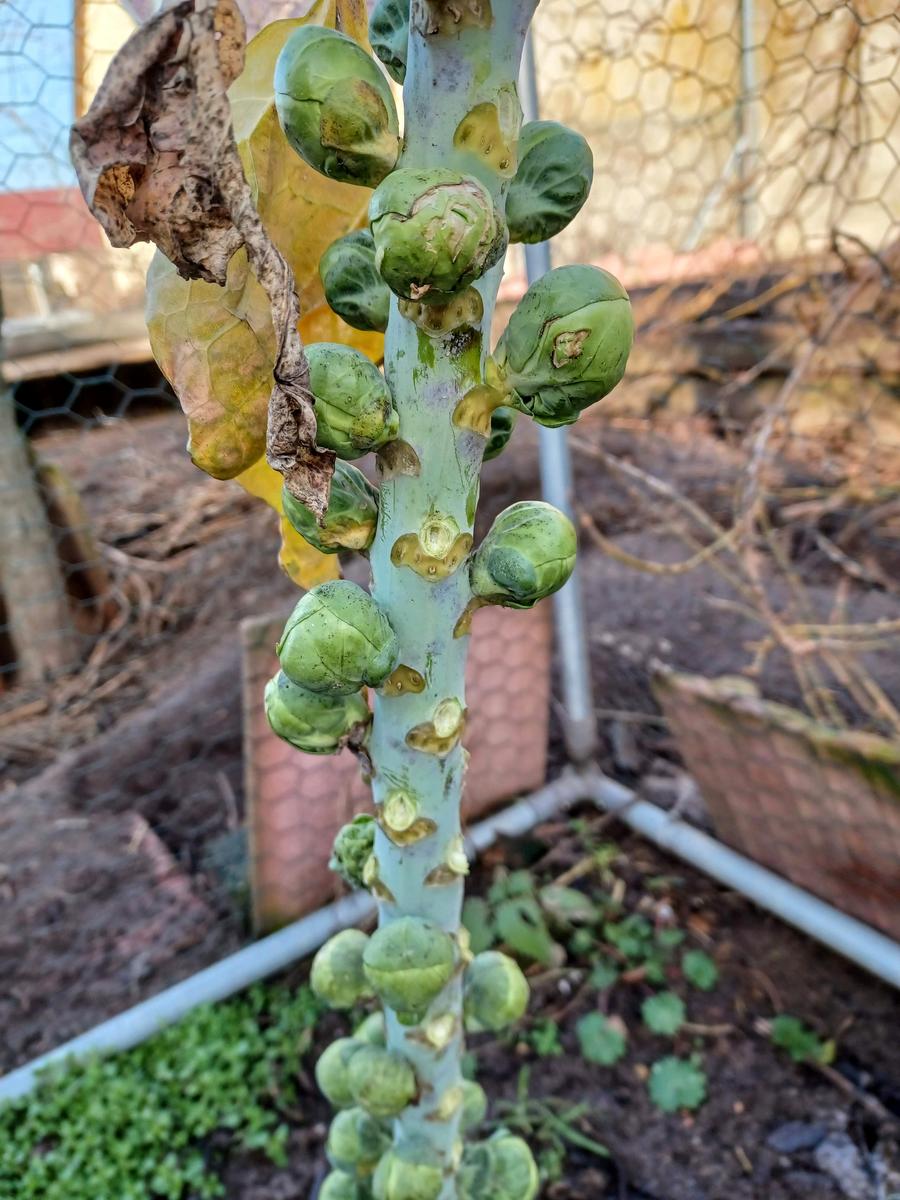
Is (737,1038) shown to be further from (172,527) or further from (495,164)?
(172,527)

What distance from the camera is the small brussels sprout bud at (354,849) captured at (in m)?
0.65

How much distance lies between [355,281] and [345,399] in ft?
0.29

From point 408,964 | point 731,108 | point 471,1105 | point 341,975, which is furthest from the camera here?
point 731,108

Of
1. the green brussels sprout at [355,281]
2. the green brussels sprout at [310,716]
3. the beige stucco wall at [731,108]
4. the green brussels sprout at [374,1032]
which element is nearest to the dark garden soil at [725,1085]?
the green brussels sprout at [374,1032]

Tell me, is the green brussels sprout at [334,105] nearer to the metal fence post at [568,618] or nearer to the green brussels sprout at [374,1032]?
the green brussels sprout at [374,1032]

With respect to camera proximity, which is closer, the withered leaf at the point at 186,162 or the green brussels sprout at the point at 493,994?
the withered leaf at the point at 186,162

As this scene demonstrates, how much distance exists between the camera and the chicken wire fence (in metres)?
1.50

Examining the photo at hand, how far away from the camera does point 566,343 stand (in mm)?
408

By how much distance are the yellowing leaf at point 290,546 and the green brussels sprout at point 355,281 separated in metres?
0.12

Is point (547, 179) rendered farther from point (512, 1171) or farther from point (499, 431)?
point (512, 1171)

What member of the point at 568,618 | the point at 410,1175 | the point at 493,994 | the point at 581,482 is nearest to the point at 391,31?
the point at 493,994

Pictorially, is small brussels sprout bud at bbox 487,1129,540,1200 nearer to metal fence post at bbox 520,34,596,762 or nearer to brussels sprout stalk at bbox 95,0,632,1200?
brussels sprout stalk at bbox 95,0,632,1200

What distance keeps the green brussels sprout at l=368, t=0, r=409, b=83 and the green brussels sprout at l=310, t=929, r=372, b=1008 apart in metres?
0.57

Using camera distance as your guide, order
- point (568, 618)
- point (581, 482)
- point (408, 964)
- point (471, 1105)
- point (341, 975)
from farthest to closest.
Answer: point (581, 482) → point (568, 618) → point (471, 1105) → point (341, 975) → point (408, 964)
